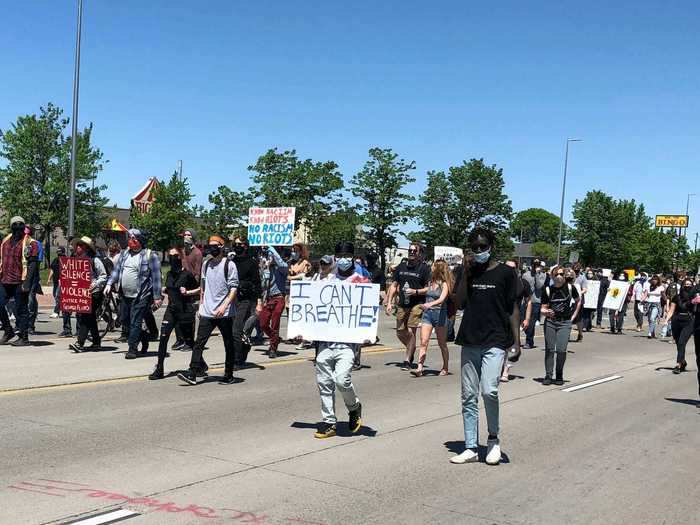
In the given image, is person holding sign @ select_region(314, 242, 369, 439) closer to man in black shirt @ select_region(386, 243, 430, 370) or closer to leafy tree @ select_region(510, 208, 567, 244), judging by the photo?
man in black shirt @ select_region(386, 243, 430, 370)

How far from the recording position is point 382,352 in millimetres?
15086

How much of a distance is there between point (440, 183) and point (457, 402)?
6399 cm

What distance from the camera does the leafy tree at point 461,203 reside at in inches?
2832

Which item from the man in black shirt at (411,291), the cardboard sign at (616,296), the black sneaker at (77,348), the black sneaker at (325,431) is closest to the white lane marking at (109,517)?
the black sneaker at (325,431)

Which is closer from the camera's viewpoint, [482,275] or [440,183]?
[482,275]

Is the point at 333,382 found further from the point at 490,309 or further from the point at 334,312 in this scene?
the point at 490,309

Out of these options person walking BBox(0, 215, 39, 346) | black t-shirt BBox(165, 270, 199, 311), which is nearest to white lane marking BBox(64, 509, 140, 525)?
black t-shirt BBox(165, 270, 199, 311)

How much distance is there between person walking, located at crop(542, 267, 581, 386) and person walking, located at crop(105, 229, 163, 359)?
19.8ft

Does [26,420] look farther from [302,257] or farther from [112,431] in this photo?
[302,257]

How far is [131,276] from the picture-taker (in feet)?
39.3

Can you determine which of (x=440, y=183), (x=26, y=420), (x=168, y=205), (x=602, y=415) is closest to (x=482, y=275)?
(x=602, y=415)

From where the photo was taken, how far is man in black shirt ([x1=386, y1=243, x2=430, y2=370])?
12.3 metres

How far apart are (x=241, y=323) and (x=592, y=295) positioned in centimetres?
1437

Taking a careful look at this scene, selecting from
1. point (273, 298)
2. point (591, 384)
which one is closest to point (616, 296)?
point (591, 384)
